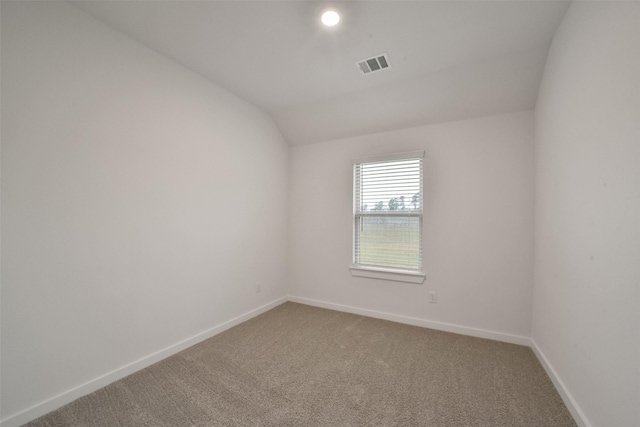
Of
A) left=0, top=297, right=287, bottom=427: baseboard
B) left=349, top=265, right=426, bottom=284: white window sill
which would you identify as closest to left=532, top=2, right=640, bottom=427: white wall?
left=349, top=265, right=426, bottom=284: white window sill

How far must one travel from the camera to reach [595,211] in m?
1.42

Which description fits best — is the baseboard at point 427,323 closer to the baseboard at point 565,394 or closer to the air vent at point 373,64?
the baseboard at point 565,394

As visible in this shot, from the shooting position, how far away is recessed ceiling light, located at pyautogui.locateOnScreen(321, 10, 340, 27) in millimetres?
1789

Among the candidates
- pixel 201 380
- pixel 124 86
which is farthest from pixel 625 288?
pixel 124 86

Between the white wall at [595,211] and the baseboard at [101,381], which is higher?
the white wall at [595,211]

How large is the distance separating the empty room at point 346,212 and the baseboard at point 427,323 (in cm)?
2

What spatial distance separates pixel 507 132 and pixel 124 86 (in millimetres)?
3547

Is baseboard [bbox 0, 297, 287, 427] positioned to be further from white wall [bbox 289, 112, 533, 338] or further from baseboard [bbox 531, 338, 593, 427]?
baseboard [bbox 531, 338, 593, 427]

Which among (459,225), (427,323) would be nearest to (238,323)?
(427,323)

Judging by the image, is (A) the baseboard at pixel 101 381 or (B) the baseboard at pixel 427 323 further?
(B) the baseboard at pixel 427 323

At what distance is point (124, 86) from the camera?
2.03m

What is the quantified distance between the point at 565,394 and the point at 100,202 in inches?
139

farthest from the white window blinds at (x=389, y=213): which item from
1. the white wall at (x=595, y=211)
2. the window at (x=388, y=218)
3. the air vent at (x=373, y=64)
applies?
the white wall at (x=595, y=211)

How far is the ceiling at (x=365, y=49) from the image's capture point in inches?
70.2
